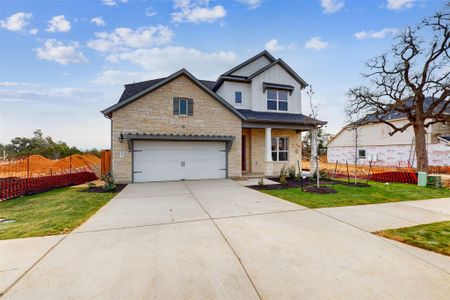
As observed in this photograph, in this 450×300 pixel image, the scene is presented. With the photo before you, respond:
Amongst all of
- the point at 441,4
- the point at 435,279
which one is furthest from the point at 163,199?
the point at 441,4

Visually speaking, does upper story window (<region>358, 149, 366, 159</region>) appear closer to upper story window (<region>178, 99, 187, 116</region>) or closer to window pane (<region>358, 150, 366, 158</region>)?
window pane (<region>358, 150, 366, 158</region>)

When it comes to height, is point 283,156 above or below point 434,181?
above

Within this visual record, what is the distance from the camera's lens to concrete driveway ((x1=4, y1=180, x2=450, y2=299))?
2.35 m

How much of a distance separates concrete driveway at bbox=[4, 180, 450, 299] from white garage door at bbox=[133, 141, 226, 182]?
21.2ft

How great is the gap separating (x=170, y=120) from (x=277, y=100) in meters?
8.20

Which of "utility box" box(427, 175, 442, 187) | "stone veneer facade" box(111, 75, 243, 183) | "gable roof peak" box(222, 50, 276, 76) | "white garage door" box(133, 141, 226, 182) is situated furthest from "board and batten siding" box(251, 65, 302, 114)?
"utility box" box(427, 175, 442, 187)

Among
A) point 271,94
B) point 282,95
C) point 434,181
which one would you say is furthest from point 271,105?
point 434,181

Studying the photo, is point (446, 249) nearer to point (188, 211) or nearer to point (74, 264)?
point (188, 211)

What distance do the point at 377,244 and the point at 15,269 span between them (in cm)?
573

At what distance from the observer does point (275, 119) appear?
521 inches

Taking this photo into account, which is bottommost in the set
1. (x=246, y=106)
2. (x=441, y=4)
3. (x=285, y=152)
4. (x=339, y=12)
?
(x=285, y=152)

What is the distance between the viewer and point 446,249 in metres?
3.40

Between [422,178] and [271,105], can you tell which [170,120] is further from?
[422,178]

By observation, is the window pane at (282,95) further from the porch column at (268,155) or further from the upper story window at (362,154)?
the upper story window at (362,154)
